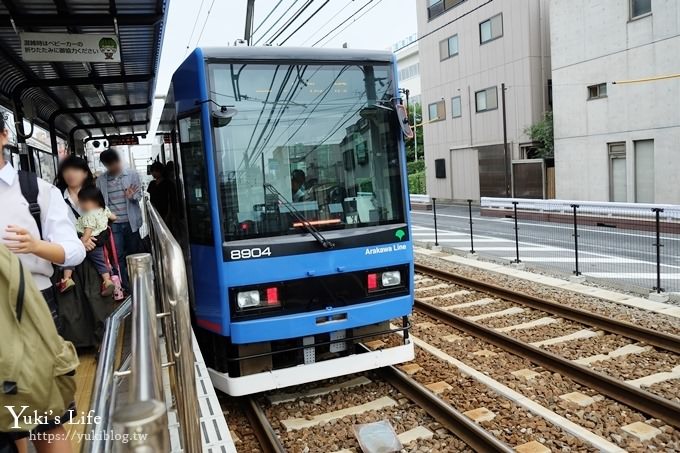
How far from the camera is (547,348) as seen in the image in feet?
21.2

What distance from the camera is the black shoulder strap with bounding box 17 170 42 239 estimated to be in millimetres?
2500

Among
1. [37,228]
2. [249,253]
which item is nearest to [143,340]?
[37,228]

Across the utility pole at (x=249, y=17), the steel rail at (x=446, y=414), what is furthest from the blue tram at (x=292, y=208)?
the utility pole at (x=249, y=17)

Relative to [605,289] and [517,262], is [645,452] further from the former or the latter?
[517,262]

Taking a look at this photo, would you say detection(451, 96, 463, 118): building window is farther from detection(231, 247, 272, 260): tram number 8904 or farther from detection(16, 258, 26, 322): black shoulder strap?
detection(16, 258, 26, 322): black shoulder strap

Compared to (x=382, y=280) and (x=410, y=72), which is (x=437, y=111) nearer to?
(x=382, y=280)

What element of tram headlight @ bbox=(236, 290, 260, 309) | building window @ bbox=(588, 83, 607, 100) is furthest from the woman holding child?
building window @ bbox=(588, 83, 607, 100)

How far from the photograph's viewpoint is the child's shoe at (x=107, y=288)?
15.1 feet

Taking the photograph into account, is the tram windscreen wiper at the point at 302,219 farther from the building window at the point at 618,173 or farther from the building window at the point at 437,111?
the building window at the point at 437,111


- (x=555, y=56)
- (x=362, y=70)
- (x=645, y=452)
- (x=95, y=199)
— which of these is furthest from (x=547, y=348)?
(x=555, y=56)

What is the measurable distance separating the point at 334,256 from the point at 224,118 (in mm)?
1487

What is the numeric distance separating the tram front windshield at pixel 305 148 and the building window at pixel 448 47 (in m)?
25.5

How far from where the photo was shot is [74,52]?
6.95 meters

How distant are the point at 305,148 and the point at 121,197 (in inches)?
105
